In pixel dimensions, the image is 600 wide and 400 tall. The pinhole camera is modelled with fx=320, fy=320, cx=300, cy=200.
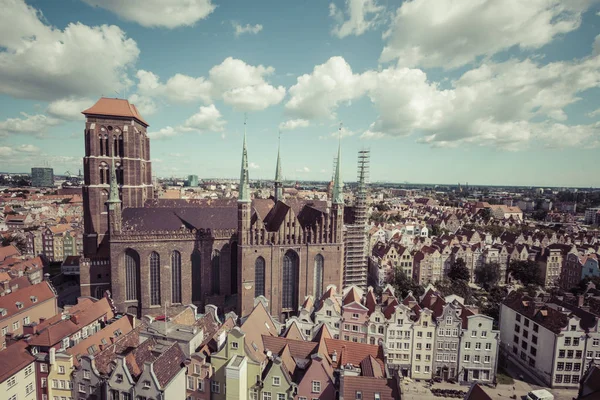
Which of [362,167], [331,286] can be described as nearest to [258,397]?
[331,286]

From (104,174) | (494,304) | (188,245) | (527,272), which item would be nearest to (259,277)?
(188,245)

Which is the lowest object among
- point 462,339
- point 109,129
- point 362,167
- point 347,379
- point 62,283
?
point 62,283

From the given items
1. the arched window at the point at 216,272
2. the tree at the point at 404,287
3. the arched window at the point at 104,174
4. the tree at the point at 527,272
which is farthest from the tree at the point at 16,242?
the tree at the point at 527,272

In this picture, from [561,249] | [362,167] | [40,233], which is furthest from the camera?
[40,233]

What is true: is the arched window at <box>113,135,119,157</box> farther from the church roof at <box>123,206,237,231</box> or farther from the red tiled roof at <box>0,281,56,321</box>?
the red tiled roof at <box>0,281,56,321</box>

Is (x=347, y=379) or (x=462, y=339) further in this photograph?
(x=462, y=339)

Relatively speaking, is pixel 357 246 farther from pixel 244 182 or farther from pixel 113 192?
pixel 113 192

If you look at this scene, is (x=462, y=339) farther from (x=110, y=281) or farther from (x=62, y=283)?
(x=62, y=283)
